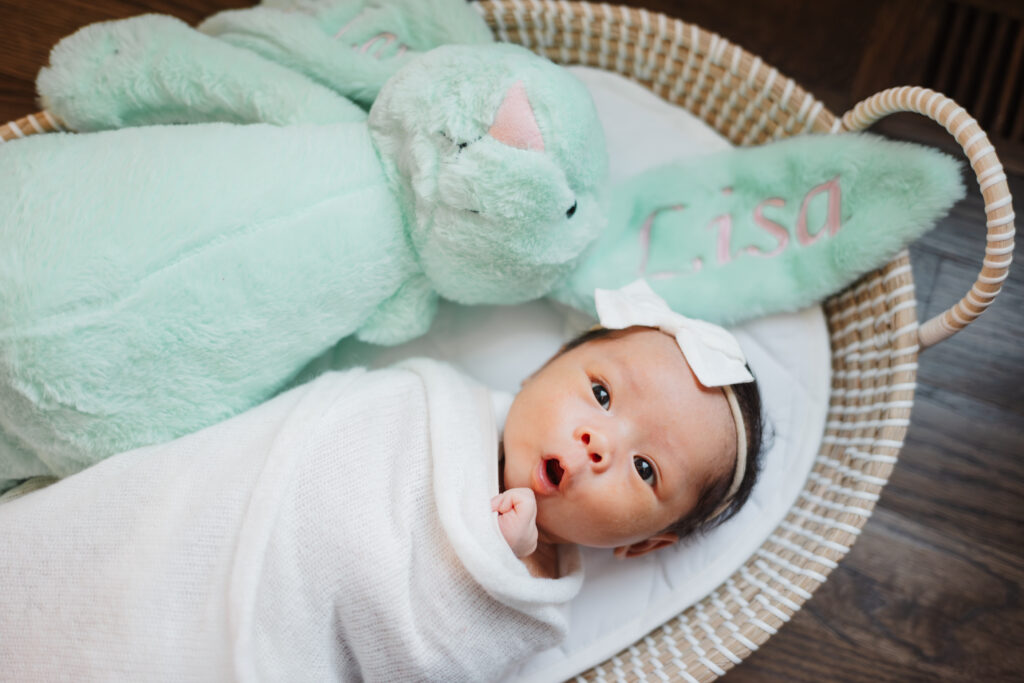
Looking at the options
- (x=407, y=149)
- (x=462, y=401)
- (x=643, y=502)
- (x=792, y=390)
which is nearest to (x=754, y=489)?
(x=792, y=390)

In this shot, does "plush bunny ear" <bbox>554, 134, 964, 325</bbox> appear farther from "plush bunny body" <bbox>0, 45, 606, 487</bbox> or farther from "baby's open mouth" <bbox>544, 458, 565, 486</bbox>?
"baby's open mouth" <bbox>544, 458, 565, 486</bbox>

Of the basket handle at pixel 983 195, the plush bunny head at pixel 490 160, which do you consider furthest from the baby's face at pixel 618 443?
the basket handle at pixel 983 195

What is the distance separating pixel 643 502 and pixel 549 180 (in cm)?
34

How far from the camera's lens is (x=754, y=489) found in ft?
3.24

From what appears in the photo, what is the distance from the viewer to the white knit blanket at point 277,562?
0.72 m

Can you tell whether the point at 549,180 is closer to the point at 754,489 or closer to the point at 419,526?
the point at 419,526

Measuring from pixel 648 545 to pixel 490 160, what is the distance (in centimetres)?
47

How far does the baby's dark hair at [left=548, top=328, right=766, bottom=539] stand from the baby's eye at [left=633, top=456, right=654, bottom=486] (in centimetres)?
6

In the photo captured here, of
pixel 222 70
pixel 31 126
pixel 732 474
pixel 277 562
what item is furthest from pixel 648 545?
pixel 31 126

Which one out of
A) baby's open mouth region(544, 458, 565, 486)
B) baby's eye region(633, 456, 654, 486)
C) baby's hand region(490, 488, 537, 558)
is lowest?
baby's hand region(490, 488, 537, 558)

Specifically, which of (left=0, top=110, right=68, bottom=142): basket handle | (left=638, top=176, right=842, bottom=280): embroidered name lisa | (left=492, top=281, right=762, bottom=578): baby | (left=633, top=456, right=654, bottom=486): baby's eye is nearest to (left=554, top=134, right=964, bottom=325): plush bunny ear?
(left=638, top=176, right=842, bottom=280): embroidered name lisa

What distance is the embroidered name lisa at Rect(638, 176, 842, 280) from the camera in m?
0.98

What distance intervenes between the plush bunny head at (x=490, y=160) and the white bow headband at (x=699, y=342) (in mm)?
82

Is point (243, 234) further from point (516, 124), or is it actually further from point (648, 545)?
point (648, 545)
